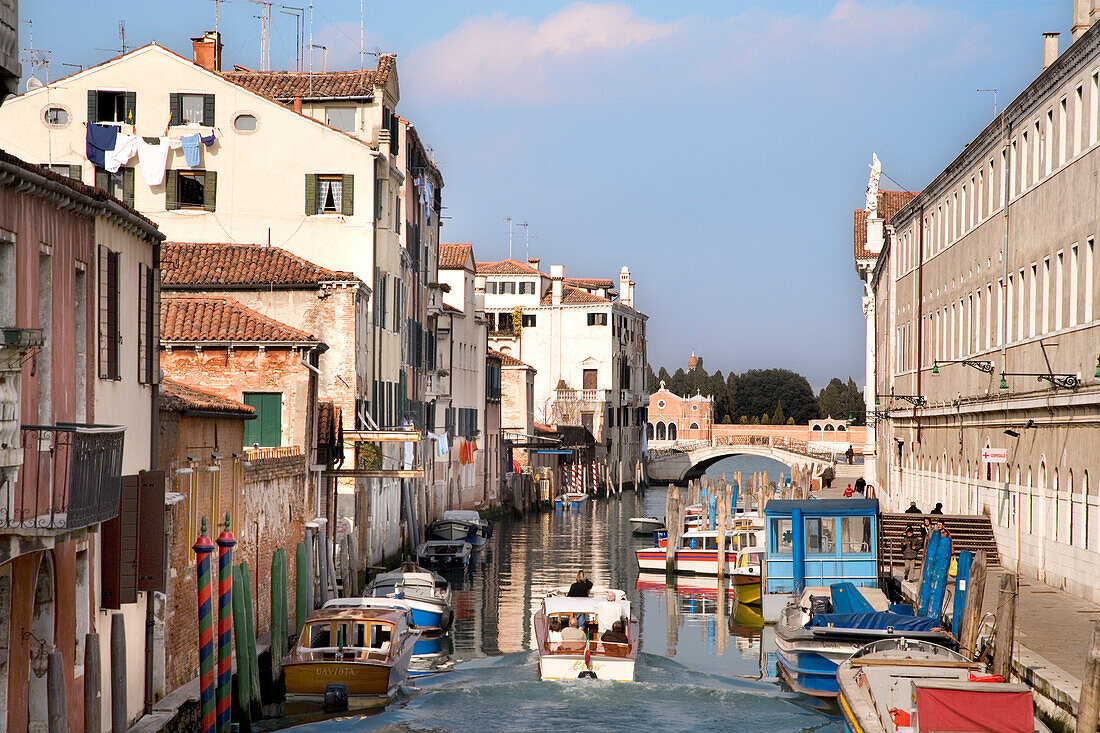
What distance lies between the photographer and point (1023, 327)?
2519 centimetres

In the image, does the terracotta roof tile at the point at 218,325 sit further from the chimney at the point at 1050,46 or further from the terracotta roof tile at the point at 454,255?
the terracotta roof tile at the point at 454,255

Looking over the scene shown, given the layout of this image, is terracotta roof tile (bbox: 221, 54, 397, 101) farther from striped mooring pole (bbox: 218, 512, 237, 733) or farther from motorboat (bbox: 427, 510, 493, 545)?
striped mooring pole (bbox: 218, 512, 237, 733)

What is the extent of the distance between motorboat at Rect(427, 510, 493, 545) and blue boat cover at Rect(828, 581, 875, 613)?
20416 mm

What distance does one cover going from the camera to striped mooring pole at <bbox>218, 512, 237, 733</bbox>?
51.2ft

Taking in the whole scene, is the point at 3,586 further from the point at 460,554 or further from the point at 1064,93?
the point at 460,554

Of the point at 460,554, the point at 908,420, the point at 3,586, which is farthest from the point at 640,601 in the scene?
the point at 3,586

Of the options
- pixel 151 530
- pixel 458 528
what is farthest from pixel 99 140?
pixel 151 530

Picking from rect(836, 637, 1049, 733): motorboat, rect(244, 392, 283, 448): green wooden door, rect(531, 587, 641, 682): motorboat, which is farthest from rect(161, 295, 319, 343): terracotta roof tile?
rect(836, 637, 1049, 733): motorboat

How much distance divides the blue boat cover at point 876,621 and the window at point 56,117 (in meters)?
21.7

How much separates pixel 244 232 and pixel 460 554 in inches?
423

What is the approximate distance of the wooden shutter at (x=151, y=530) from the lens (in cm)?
1367

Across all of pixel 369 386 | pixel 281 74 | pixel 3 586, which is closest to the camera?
pixel 3 586

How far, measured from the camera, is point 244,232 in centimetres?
3256

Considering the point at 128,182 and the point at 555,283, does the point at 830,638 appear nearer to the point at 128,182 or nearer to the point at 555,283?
the point at 128,182
